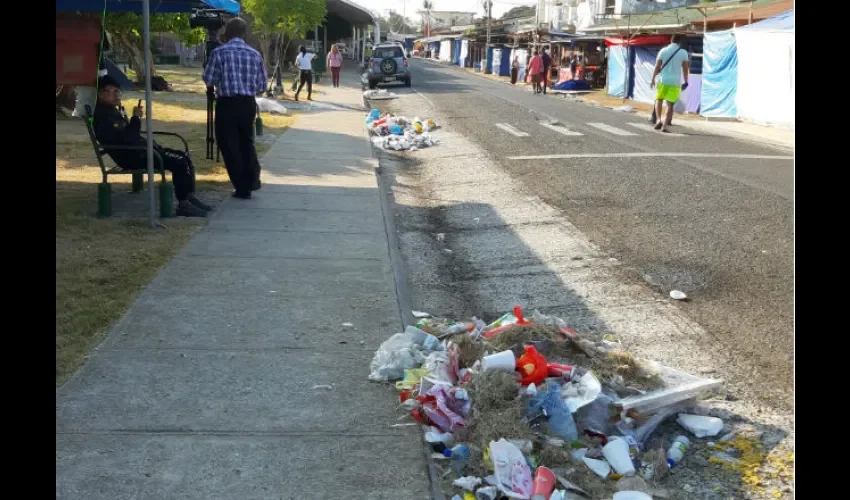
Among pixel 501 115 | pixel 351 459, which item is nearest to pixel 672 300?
pixel 351 459

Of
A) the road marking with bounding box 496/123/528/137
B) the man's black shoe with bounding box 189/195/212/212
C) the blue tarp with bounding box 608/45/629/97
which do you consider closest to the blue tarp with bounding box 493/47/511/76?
the blue tarp with bounding box 608/45/629/97

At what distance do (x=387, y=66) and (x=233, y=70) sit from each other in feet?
86.5

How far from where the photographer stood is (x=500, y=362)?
186 inches

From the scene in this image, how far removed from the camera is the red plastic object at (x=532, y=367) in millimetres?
4738

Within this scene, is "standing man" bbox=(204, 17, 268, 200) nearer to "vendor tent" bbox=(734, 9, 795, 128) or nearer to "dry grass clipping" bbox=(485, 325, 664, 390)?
"dry grass clipping" bbox=(485, 325, 664, 390)

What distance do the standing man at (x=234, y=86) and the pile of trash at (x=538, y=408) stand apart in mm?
4733

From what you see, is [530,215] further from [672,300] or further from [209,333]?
[209,333]

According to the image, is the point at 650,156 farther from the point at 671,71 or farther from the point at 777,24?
the point at 777,24

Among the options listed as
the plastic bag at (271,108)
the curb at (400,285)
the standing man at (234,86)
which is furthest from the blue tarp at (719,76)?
the standing man at (234,86)

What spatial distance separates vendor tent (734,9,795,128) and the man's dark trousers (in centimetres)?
1497

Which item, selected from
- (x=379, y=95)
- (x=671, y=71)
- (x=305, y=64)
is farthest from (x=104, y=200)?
(x=379, y=95)

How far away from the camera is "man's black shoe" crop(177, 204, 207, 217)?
8.91 meters
